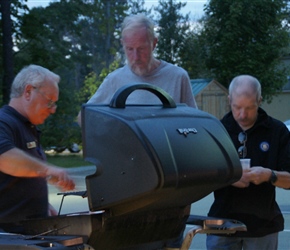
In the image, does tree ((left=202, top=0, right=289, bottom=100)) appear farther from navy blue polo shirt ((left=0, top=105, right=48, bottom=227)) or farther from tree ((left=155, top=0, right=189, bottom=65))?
navy blue polo shirt ((left=0, top=105, right=48, bottom=227))

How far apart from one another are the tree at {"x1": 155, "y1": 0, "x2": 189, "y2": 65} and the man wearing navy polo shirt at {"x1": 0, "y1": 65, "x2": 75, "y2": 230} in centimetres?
3540

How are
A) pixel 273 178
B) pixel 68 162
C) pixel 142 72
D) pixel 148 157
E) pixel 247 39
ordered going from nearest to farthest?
pixel 148 157 → pixel 273 178 → pixel 142 72 → pixel 68 162 → pixel 247 39

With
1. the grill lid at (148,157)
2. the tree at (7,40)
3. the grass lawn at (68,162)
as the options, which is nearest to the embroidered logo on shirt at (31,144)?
the grill lid at (148,157)

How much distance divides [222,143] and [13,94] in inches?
40.9

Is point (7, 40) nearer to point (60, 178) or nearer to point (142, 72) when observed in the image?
point (142, 72)

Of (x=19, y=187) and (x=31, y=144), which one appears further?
(x=31, y=144)

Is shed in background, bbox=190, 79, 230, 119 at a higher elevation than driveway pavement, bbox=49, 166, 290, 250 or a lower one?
higher

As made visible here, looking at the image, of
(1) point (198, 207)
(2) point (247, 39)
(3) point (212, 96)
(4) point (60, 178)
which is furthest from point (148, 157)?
(2) point (247, 39)

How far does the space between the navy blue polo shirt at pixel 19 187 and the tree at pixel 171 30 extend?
35440mm

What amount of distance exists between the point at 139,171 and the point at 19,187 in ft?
2.54

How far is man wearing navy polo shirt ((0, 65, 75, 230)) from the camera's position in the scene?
2.76m

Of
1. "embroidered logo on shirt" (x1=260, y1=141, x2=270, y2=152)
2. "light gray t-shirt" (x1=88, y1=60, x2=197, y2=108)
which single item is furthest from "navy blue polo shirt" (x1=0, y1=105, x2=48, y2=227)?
"embroidered logo on shirt" (x1=260, y1=141, x2=270, y2=152)

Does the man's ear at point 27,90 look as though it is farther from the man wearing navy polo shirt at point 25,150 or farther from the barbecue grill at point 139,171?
the barbecue grill at point 139,171

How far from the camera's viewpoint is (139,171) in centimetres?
240
